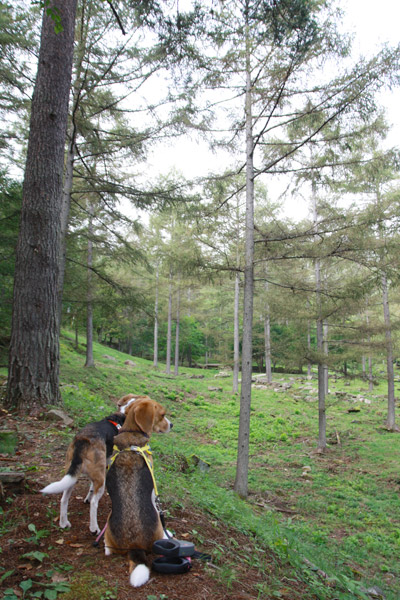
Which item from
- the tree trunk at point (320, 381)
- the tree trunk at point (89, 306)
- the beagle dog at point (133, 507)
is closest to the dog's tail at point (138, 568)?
the beagle dog at point (133, 507)

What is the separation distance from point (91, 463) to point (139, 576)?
943 mm

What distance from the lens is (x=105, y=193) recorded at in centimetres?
977

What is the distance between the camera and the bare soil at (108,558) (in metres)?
1.86

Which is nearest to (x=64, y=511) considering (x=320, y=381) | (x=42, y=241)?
(x=42, y=241)

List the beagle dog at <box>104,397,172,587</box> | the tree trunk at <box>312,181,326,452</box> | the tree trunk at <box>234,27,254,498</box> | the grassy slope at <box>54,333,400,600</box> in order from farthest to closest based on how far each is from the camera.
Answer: the tree trunk at <box>312,181,326,452</box> < the tree trunk at <box>234,27,254,498</box> < the grassy slope at <box>54,333,400,600</box> < the beagle dog at <box>104,397,172,587</box>

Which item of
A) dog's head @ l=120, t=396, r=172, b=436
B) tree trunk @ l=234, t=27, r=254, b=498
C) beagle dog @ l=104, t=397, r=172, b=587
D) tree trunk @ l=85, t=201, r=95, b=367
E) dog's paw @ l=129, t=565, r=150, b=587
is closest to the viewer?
dog's paw @ l=129, t=565, r=150, b=587

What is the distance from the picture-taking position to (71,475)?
2.41m

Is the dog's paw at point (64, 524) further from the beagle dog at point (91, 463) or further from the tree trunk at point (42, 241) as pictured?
the tree trunk at point (42, 241)

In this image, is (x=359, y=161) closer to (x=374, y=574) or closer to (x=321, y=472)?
(x=374, y=574)

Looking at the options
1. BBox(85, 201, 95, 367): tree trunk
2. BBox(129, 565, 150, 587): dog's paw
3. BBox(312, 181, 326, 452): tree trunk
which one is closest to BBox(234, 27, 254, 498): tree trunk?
BBox(312, 181, 326, 452): tree trunk

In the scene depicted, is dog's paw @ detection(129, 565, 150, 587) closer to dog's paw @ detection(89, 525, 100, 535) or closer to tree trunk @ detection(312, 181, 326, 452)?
dog's paw @ detection(89, 525, 100, 535)

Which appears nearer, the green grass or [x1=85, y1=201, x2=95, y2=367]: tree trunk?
the green grass

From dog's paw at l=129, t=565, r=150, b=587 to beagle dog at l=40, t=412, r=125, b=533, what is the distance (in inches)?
28.6

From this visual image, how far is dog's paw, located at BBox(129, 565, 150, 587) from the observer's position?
5.94 feet
